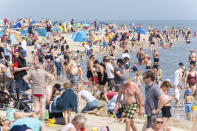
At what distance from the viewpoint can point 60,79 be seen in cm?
1370

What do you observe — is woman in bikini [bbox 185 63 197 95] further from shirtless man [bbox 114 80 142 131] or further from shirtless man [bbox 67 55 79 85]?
shirtless man [bbox 114 80 142 131]

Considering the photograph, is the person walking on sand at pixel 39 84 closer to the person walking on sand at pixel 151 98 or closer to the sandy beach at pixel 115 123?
the sandy beach at pixel 115 123

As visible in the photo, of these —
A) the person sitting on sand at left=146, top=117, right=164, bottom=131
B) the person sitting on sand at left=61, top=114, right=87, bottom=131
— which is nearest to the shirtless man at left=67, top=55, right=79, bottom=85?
the person sitting on sand at left=61, top=114, right=87, bottom=131

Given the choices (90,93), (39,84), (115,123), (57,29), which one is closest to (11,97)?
(39,84)

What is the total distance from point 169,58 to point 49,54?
14127 mm

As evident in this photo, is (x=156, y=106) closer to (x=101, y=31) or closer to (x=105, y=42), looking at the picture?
(x=105, y=42)

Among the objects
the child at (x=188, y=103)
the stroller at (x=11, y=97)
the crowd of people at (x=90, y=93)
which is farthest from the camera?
the child at (x=188, y=103)

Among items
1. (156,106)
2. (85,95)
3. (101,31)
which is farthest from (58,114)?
(101,31)

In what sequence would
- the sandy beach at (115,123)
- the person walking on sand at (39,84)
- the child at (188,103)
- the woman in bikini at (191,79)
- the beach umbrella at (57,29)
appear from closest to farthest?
the person walking on sand at (39,84), the sandy beach at (115,123), the child at (188,103), the woman in bikini at (191,79), the beach umbrella at (57,29)

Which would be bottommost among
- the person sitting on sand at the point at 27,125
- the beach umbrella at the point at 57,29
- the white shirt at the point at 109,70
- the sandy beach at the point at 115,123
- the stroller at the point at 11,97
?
the sandy beach at the point at 115,123

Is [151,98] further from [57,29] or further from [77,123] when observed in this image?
[57,29]

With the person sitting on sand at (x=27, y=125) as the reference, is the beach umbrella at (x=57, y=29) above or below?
above

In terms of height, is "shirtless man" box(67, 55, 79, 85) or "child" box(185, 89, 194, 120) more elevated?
"shirtless man" box(67, 55, 79, 85)

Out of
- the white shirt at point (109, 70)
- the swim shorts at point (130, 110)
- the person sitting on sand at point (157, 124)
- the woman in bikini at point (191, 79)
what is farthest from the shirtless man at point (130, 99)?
the woman in bikini at point (191, 79)
